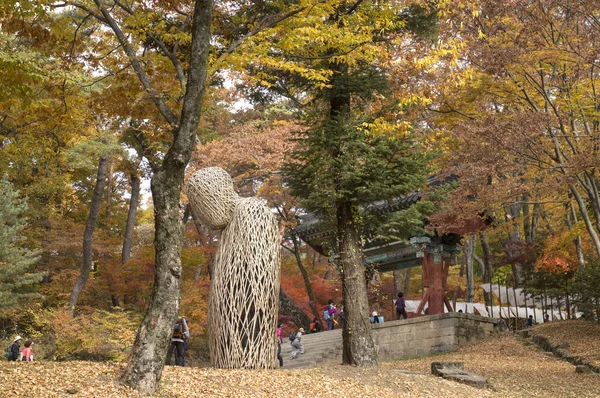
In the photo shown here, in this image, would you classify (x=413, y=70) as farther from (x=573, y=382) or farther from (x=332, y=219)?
(x=573, y=382)

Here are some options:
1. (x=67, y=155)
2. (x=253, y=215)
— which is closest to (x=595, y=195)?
(x=253, y=215)

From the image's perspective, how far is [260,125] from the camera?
2827 centimetres

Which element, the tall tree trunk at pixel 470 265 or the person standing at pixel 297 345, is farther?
the tall tree trunk at pixel 470 265

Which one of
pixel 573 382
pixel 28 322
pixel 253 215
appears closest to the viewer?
pixel 253 215

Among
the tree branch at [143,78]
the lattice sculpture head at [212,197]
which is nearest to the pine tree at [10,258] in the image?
the lattice sculpture head at [212,197]

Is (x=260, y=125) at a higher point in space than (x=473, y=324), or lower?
higher

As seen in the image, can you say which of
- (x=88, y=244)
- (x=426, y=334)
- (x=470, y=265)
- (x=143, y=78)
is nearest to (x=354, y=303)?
(x=143, y=78)

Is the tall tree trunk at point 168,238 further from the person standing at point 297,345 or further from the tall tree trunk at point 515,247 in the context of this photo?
the tall tree trunk at point 515,247

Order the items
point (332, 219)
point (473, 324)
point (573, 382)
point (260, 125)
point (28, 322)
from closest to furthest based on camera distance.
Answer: point (573, 382) < point (332, 219) < point (473, 324) < point (28, 322) < point (260, 125)

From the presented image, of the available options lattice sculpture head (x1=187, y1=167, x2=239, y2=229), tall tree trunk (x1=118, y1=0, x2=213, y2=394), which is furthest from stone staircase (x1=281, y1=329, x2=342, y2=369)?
tall tree trunk (x1=118, y1=0, x2=213, y2=394)

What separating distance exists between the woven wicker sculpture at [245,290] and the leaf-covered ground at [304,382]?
37.5 inches

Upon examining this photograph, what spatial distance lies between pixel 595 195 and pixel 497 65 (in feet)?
11.1

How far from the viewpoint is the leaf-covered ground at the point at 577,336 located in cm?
1510

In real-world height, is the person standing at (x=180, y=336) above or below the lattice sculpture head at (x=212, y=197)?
below
